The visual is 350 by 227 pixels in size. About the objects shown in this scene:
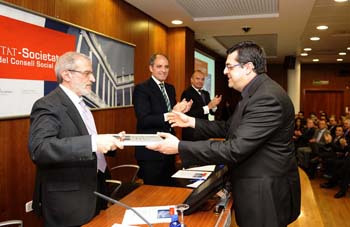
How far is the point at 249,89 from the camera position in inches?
65.9

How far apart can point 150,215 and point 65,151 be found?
54 centimetres

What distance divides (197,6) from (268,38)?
3.12 m

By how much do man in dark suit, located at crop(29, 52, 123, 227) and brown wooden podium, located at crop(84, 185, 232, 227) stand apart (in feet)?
0.32

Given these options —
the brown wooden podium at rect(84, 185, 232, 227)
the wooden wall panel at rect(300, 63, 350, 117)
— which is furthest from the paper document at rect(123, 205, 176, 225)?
the wooden wall panel at rect(300, 63, 350, 117)

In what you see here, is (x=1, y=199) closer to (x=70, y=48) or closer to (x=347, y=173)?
(x=70, y=48)

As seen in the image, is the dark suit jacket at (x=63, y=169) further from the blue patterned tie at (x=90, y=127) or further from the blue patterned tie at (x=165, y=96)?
the blue patterned tie at (x=165, y=96)

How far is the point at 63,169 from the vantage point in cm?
165

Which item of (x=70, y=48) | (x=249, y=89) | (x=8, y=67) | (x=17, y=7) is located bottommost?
(x=249, y=89)

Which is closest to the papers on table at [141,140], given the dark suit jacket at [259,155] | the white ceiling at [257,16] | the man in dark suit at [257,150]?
the man in dark suit at [257,150]

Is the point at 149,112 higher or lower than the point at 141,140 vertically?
higher

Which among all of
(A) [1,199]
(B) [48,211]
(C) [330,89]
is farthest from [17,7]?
(C) [330,89]

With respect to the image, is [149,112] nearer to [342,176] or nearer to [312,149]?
[342,176]

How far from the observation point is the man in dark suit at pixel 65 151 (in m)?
1.52

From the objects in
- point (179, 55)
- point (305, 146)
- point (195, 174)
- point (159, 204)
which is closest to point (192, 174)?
point (195, 174)
